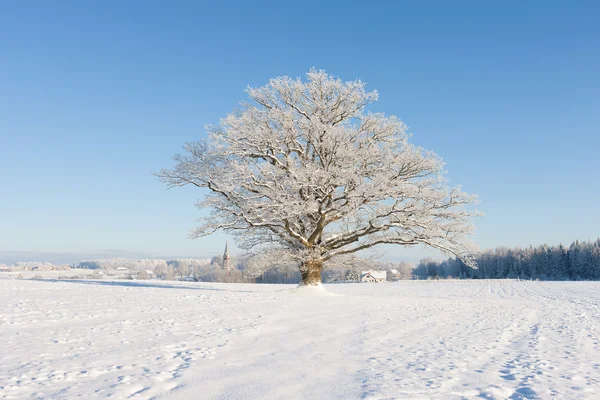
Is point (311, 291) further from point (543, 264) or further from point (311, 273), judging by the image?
point (543, 264)

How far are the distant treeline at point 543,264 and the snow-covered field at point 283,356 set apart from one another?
84.4 m

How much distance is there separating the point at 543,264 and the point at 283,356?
106666 millimetres

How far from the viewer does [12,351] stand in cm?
603

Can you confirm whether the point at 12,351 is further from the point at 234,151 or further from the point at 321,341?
the point at 234,151

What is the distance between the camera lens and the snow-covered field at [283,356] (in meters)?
4.56

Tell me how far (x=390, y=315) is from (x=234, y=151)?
982 centimetres

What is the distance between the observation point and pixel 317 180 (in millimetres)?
17000

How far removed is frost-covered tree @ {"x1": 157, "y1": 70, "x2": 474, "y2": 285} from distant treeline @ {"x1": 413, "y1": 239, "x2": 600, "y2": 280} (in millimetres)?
74678

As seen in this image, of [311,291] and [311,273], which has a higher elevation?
[311,273]

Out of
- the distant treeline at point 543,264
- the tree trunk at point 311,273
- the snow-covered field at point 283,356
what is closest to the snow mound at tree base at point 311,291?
the tree trunk at point 311,273

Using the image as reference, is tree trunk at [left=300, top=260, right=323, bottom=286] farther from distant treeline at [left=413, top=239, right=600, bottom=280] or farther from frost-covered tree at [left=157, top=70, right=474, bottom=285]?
distant treeline at [left=413, top=239, right=600, bottom=280]

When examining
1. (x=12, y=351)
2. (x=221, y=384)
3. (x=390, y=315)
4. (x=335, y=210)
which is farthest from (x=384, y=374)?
(x=335, y=210)

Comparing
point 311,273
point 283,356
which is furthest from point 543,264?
point 283,356

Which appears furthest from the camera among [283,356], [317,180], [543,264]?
[543,264]
